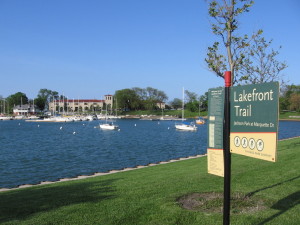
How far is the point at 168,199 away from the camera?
7648mm

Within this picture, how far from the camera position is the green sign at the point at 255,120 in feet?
14.3

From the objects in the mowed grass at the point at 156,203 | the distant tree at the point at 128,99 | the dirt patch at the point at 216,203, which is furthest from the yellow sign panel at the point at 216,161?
the distant tree at the point at 128,99

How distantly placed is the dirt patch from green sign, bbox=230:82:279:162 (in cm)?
243

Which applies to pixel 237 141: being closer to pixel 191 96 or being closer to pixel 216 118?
pixel 216 118

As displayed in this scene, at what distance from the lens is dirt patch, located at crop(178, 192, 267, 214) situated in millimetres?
6852

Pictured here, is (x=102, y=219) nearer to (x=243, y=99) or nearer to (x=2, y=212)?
(x=2, y=212)

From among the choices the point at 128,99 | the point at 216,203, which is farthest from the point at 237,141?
the point at 128,99

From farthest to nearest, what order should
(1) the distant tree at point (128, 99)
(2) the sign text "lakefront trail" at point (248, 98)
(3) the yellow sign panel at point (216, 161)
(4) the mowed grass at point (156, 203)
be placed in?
(1) the distant tree at point (128, 99)
(4) the mowed grass at point (156, 203)
(3) the yellow sign panel at point (216, 161)
(2) the sign text "lakefront trail" at point (248, 98)

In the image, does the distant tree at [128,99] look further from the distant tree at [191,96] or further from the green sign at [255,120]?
the green sign at [255,120]

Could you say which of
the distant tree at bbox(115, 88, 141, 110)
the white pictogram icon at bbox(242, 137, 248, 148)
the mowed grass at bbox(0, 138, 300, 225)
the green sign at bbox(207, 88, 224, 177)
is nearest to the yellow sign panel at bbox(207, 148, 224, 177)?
the green sign at bbox(207, 88, 224, 177)

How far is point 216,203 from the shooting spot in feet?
23.9

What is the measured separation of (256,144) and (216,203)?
312 centimetres

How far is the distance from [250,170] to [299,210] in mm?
4723

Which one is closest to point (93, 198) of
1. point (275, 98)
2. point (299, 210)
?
point (299, 210)
